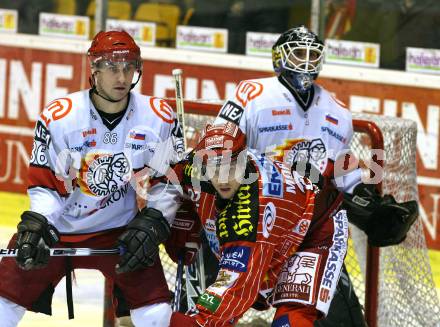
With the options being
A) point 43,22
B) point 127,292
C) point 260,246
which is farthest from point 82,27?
point 260,246

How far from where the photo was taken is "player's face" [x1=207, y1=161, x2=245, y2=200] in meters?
3.79

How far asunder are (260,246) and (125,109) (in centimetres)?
83

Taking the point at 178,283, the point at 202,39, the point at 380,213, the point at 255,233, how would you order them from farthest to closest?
the point at 202,39, the point at 380,213, the point at 178,283, the point at 255,233

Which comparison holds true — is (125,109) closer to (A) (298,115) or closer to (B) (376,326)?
(A) (298,115)

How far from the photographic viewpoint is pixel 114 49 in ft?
13.8

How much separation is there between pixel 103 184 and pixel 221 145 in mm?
A: 616

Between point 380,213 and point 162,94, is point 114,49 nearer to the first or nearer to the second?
point 380,213

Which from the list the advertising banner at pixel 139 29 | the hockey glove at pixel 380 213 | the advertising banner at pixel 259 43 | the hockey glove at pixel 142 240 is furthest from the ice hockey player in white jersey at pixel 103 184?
the advertising banner at pixel 139 29

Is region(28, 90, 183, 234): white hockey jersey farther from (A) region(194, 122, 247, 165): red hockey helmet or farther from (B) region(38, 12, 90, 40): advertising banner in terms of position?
(B) region(38, 12, 90, 40): advertising banner

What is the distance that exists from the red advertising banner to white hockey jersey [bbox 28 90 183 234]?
291 centimetres

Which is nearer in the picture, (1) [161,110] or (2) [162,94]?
(1) [161,110]

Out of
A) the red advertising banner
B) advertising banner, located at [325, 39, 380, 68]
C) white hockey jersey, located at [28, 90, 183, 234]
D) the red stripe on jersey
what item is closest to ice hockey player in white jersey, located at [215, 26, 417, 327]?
white hockey jersey, located at [28, 90, 183, 234]

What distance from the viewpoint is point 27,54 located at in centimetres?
800

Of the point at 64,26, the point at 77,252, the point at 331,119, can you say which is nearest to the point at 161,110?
the point at 77,252
